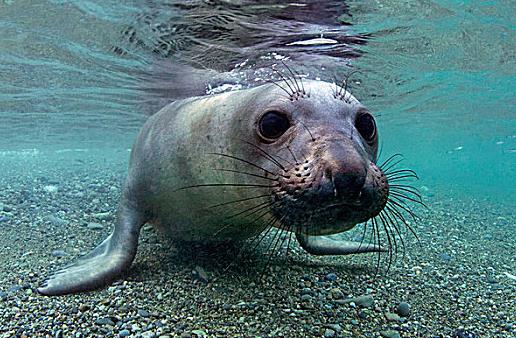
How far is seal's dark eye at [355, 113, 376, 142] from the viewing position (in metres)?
3.16

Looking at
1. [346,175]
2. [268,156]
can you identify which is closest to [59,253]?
[268,156]

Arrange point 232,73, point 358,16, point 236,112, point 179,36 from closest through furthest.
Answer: point 236,112, point 358,16, point 179,36, point 232,73

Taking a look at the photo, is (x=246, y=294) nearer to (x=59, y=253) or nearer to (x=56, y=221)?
(x=59, y=253)

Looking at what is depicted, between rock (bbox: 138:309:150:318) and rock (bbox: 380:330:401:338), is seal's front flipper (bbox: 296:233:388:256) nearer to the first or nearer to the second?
rock (bbox: 380:330:401:338)

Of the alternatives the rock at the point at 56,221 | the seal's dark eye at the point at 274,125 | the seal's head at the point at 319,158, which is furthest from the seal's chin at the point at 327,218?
the rock at the point at 56,221

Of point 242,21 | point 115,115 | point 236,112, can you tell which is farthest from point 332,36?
point 115,115

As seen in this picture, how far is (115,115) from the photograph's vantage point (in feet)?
66.4

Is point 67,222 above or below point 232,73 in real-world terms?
below

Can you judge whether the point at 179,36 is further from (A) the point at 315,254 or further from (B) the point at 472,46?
(B) the point at 472,46

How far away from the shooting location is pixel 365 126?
3.17m

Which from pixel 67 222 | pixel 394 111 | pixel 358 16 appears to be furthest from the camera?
pixel 394 111

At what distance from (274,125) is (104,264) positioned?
2055mm

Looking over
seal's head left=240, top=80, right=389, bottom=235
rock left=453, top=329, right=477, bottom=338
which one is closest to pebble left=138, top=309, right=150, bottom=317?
seal's head left=240, top=80, right=389, bottom=235

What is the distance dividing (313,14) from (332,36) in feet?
3.69
